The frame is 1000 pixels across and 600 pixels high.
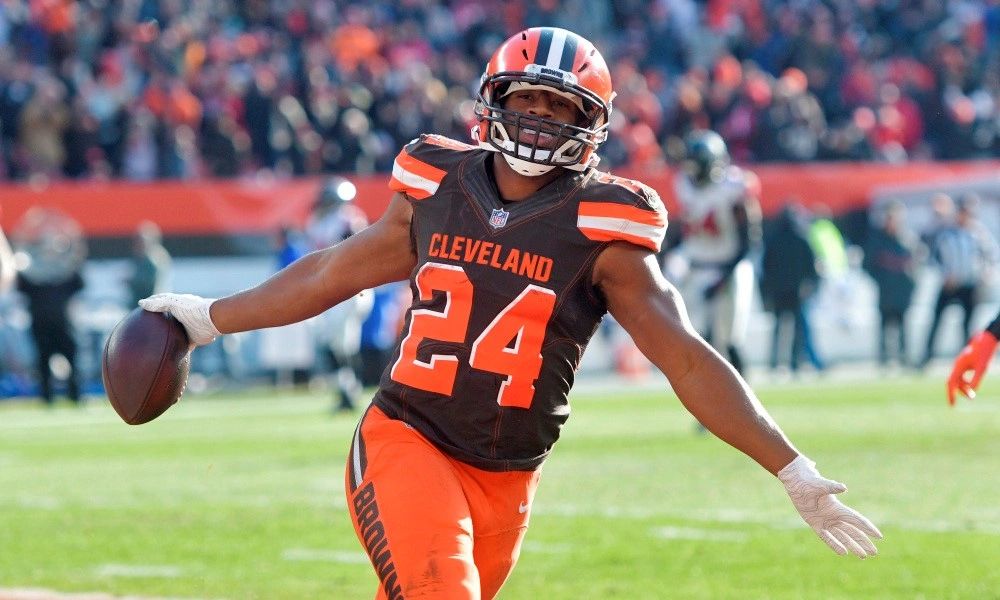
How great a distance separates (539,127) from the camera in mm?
3719

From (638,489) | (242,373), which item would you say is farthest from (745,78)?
(638,489)

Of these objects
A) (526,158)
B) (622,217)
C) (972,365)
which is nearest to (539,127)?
(526,158)

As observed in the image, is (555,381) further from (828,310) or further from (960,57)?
(960,57)

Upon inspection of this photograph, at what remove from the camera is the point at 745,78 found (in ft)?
67.0

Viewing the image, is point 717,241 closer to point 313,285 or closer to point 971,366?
point 971,366

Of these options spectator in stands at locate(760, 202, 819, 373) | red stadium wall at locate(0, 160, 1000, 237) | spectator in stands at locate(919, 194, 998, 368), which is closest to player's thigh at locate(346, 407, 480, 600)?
red stadium wall at locate(0, 160, 1000, 237)

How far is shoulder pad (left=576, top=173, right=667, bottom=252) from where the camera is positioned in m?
3.63

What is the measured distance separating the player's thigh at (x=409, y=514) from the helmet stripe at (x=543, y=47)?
0.85 metres

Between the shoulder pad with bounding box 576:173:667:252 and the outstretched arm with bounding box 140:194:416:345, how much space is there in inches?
17.0

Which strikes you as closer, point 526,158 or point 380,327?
point 526,158

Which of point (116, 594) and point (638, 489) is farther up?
point (116, 594)

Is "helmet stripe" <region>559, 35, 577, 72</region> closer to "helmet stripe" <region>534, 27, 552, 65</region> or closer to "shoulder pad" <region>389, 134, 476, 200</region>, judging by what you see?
"helmet stripe" <region>534, 27, 552, 65</region>

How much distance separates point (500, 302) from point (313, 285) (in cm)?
54

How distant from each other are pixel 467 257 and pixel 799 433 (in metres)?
7.21
